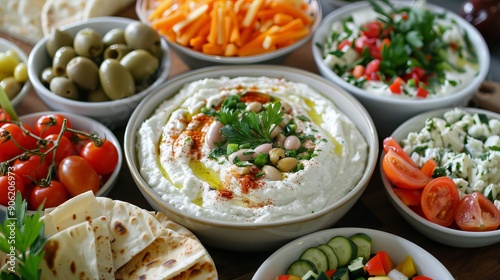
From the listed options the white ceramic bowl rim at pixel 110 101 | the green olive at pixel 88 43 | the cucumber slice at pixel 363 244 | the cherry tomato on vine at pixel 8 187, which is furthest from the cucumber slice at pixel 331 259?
the green olive at pixel 88 43

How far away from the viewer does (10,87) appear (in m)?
3.74

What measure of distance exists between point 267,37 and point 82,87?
1.31m

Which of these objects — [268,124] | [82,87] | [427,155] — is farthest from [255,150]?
[82,87]

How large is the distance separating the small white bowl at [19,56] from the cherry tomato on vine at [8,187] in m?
0.83

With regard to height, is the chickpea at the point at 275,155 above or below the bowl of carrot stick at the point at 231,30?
below

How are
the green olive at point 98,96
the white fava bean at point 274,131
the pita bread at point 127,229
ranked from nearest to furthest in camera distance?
the pita bread at point 127,229 → the white fava bean at point 274,131 → the green olive at point 98,96

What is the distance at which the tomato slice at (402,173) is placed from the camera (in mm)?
3105

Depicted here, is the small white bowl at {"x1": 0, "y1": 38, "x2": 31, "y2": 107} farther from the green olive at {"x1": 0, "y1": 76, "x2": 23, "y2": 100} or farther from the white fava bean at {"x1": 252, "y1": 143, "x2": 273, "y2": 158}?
the white fava bean at {"x1": 252, "y1": 143, "x2": 273, "y2": 158}

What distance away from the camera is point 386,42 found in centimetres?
404

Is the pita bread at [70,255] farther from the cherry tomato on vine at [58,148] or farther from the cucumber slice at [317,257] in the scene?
the cucumber slice at [317,257]

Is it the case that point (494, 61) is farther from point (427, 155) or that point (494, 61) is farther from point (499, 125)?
point (427, 155)

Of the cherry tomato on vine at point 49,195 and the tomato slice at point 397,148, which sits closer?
the cherry tomato on vine at point 49,195

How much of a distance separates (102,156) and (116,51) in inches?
37.4

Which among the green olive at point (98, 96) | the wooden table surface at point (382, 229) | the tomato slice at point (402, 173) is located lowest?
the wooden table surface at point (382, 229)
